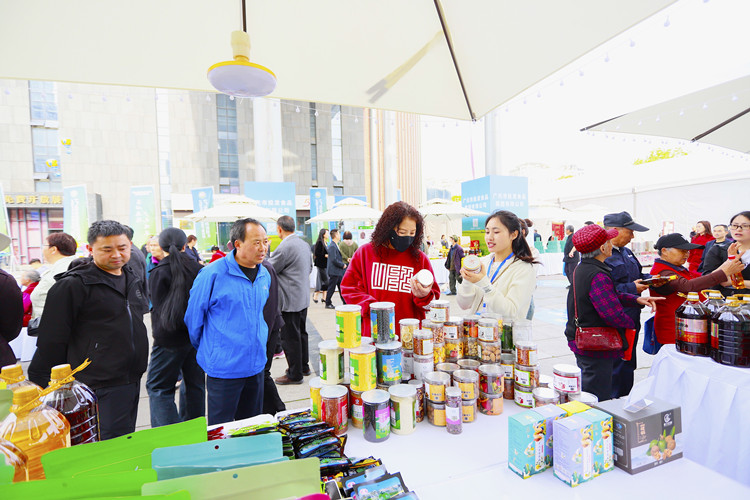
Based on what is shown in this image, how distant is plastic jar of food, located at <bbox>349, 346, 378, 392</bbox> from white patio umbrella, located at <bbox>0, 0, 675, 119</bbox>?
5.84 feet

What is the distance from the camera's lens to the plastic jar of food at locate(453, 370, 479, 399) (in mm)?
1455

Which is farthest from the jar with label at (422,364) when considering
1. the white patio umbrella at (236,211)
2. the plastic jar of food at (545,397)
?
the white patio umbrella at (236,211)

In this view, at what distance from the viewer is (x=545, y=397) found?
1445 mm

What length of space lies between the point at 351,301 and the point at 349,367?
89cm

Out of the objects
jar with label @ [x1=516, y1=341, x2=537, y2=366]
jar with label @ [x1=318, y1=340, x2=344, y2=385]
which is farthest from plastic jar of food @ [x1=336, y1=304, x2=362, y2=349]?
jar with label @ [x1=516, y1=341, x2=537, y2=366]

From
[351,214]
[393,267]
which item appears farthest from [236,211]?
[393,267]

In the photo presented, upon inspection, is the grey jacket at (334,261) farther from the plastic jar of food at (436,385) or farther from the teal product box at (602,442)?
the teal product box at (602,442)

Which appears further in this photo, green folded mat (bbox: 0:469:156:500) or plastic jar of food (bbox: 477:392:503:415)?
plastic jar of food (bbox: 477:392:503:415)

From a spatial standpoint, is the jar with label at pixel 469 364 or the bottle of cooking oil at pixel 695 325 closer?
the jar with label at pixel 469 364

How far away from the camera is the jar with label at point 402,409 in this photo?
138 cm

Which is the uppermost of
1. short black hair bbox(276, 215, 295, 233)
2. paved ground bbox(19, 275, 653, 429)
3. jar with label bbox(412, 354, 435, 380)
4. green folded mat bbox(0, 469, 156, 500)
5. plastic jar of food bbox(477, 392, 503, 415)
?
short black hair bbox(276, 215, 295, 233)

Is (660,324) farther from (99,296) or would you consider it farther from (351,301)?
(99,296)

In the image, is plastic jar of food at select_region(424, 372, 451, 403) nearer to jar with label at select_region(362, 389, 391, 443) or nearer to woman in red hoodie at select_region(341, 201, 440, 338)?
jar with label at select_region(362, 389, 391, 443)

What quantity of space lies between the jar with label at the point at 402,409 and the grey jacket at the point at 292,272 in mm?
2649
